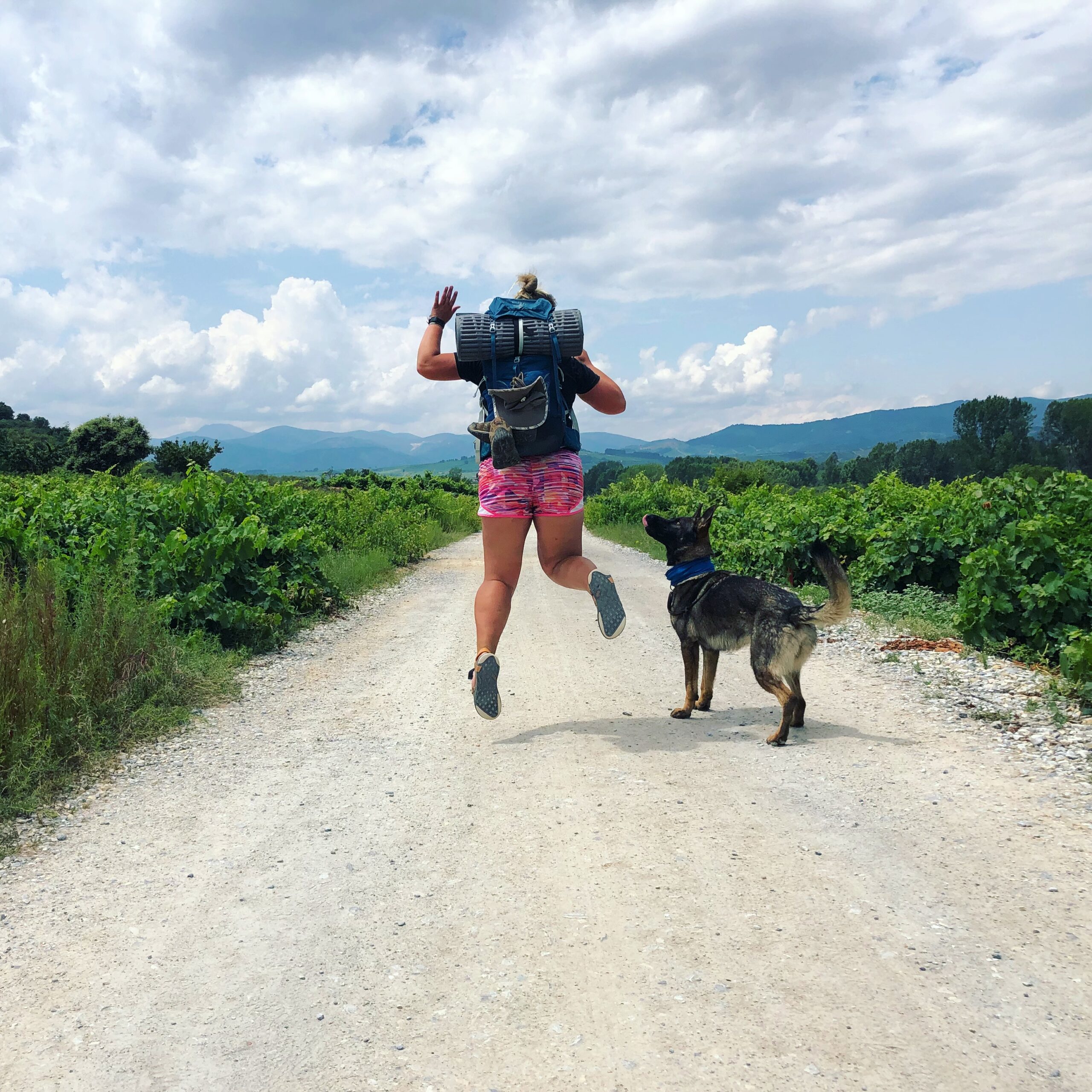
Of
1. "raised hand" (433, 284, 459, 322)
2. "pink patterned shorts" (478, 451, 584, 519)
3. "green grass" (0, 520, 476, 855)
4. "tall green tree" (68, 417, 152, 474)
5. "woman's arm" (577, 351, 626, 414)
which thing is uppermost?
"tall green tree" (68, 417, 152, 474)

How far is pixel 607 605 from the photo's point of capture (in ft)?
15.6

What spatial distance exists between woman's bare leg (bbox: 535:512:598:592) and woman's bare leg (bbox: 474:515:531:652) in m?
0.13

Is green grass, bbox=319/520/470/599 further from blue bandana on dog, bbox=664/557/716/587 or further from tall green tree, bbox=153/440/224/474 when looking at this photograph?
tall green tree, bbox=153/440/224/474

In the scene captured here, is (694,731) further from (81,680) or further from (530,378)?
(81,680)

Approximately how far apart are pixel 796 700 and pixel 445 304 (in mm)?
3078

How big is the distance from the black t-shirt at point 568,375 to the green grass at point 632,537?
448 inches

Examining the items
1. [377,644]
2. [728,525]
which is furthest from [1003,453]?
[377,644]

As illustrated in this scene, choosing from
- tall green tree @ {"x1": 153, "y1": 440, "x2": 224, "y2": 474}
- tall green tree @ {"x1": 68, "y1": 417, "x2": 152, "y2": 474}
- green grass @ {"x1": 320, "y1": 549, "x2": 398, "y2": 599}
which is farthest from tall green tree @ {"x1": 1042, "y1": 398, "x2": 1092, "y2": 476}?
green grass @ {"x1": 320, "y1": 549, "x2": 398, "y2": 599}

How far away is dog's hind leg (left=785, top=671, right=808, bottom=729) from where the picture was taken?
15.8 ft

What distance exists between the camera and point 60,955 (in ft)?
8.86

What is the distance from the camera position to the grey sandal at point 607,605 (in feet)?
15.6

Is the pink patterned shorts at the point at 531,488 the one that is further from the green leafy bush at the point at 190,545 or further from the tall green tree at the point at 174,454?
the tall green tree at the point at 174,454

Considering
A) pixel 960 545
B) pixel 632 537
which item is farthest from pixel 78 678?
pixel 632 537

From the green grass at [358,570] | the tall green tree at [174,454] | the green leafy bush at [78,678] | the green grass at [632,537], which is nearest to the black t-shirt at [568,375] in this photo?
the green leafy bush at [78,678]
